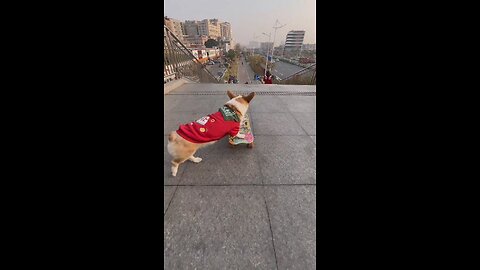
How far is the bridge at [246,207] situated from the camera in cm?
152

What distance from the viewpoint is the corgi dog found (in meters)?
2.28

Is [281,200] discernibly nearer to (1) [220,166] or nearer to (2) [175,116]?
(1) [220,166]

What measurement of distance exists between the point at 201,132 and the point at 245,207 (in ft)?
3.08

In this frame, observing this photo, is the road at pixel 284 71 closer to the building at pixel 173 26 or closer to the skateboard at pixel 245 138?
the building at pixel 173 26

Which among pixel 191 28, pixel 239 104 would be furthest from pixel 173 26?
pixel 191 28

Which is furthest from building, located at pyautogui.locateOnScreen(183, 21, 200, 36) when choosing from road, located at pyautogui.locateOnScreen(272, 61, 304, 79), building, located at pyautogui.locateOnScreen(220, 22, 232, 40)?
road, located at pyautogui.locateOnScreen(272, 61, 304, 79)

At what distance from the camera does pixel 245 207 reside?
78.1 inches

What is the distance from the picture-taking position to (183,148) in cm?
230

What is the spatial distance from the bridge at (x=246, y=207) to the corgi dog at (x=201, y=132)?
0.30 metres

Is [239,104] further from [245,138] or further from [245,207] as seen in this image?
[245,207]

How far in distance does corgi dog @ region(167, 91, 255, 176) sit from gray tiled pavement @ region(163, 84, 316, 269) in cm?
30

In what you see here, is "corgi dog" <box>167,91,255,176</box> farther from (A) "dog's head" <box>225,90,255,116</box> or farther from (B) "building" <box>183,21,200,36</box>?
(B) "building" <box>183,21,200,36</box>
